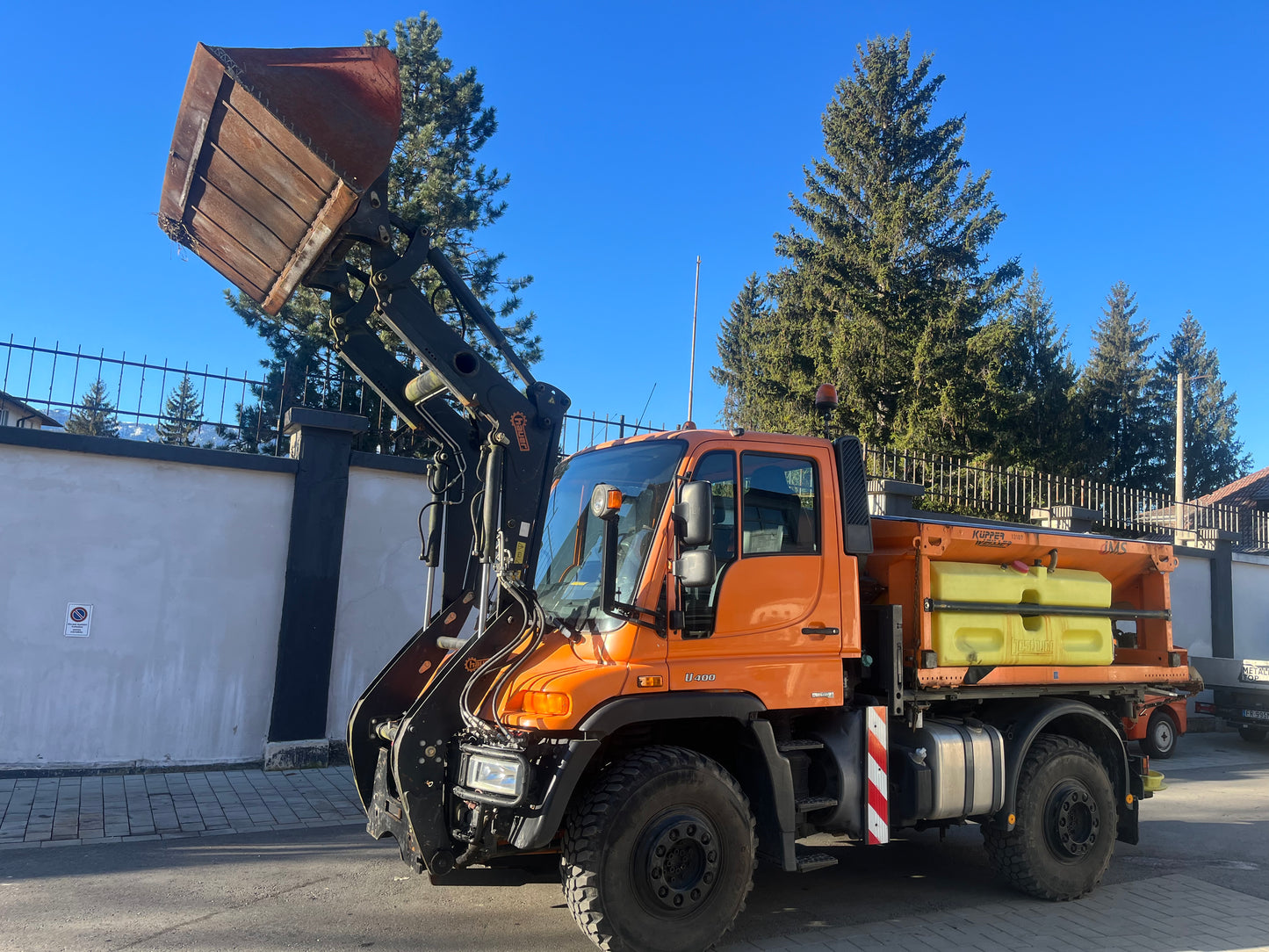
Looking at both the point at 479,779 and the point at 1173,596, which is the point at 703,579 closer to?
the point at 479,779

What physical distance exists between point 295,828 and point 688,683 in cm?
403

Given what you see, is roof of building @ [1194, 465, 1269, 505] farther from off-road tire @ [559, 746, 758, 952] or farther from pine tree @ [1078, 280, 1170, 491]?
off-road tire @ [559, 746, 758, 952]

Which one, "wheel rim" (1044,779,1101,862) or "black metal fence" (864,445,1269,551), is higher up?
"black metal fence" (864,445,1269,551)

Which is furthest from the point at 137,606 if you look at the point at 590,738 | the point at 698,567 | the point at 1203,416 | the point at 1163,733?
the point at 1203,416

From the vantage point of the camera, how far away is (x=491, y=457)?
4887mm

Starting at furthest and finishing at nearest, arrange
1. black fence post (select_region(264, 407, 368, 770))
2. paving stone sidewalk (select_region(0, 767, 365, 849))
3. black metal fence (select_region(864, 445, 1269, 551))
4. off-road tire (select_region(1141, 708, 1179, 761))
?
black metal fence (select_region(864, 445, 1269, 551)) → off-road tire (select_region(1141, 708, 1179, 761)) → black fence post (select_region(264, 407, 368, 770)) → paving stone sidewalk (select_region(0, 767, 365, 849))

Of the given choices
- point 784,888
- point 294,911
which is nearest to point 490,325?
point 294,911

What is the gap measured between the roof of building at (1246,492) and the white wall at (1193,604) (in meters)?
22.9

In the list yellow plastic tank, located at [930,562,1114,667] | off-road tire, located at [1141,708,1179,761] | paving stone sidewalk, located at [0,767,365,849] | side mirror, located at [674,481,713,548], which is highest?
side mirror, located at [674,481,713,548]

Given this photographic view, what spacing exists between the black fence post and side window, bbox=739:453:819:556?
5.50 m

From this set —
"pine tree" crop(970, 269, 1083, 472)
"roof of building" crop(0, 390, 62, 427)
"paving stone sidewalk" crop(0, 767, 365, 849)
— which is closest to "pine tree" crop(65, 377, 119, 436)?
"roof of building" crop(0, 390, 62, 427)

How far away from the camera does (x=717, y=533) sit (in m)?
4.63

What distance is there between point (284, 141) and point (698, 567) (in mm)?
3012

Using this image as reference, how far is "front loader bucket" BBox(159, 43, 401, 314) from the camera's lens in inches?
175
